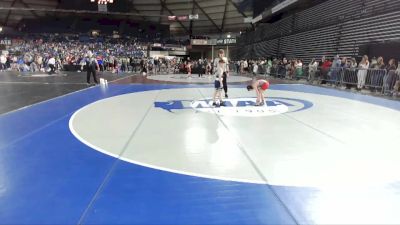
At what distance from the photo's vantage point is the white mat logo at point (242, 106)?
26.6 ft

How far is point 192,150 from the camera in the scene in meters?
A: 4.89

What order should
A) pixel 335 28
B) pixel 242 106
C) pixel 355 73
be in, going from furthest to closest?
pixel 335 28
pixel 355 73
pixel 242 106

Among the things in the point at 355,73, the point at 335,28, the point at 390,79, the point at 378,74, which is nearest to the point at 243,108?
the point at 390,79

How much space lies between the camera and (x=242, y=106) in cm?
905

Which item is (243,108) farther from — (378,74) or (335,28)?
(335,28)

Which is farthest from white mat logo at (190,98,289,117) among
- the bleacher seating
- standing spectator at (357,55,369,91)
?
the bleacher seating

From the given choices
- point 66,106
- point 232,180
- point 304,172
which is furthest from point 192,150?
point 66,106

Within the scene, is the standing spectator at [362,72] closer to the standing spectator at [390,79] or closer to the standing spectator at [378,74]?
the standing spectator at [378,74]

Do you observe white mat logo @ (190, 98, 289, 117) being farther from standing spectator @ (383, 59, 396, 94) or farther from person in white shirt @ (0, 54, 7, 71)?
person in white shirt @ (0, 54, 7, 71)

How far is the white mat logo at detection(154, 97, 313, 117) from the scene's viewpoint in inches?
319

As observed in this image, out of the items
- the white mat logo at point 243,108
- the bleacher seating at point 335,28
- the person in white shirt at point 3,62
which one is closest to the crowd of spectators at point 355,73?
the bleacher seating at point 335,28

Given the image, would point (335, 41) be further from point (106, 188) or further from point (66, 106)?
point (106, 188)

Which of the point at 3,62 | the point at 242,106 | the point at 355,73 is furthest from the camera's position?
the point at 3,62

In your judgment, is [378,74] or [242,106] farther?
[378,74]
